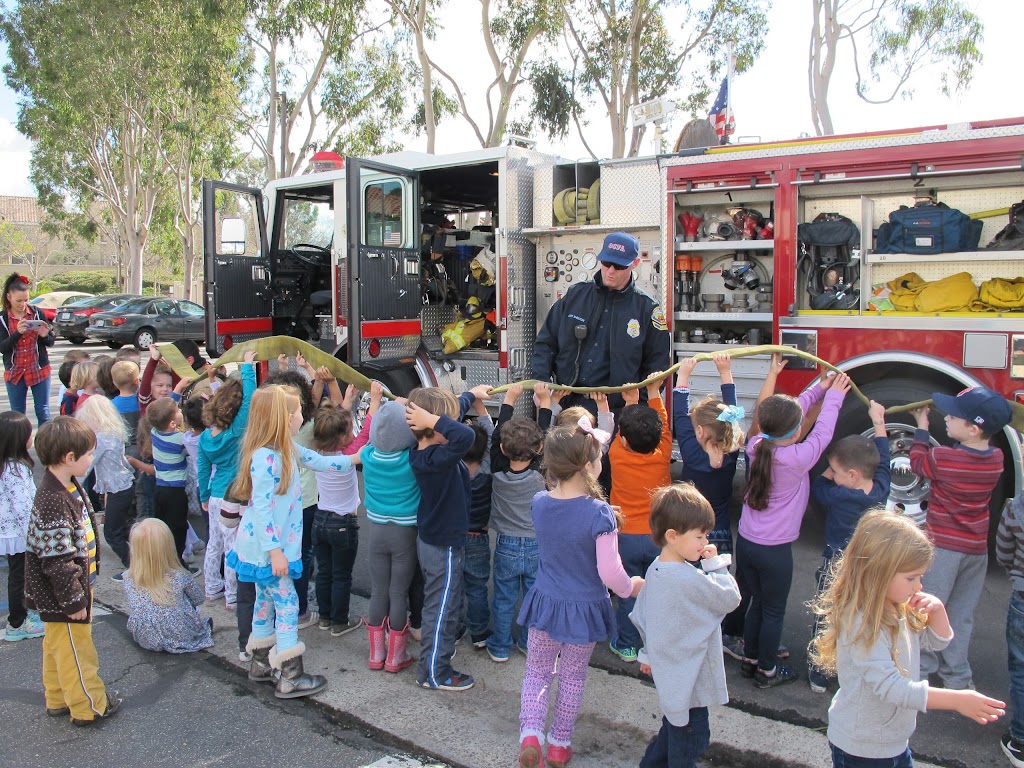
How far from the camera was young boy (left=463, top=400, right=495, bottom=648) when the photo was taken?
4.10 meters

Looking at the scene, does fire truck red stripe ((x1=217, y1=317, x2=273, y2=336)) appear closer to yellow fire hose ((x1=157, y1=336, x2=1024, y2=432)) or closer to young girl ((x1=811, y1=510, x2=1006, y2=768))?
yellow fire hose ((x1=157, y1=336, x2=1024, y2=432))

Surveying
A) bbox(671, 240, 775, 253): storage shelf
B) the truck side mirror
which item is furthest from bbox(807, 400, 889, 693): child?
the truck side mirror

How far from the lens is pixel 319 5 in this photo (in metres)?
19.9

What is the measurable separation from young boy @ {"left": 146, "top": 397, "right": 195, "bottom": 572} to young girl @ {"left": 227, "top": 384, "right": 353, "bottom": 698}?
59.6 inches

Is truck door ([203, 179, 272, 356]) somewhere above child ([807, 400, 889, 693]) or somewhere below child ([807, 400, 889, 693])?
above

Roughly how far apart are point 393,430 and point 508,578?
895 millimetres

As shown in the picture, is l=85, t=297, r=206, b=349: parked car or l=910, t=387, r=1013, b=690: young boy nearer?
l=910, t=387, r=1013, b=690: young boy

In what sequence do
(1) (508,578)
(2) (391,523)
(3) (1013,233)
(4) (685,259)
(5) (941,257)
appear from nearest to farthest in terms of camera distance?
1. (2) (391,523)
2. (1) (508,578)
3. (3) (1013,233)
4. (5) (941,257)
5. (4) (685,259)

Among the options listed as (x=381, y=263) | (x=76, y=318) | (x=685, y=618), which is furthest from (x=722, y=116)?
(x=76, y=318)

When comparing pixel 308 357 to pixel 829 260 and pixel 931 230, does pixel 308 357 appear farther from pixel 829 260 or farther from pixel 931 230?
pixel 931 230

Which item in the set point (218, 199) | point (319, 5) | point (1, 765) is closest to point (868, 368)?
point (1, 765)

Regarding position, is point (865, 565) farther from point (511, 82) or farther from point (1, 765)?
point (511, 82)

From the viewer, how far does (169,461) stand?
504 centimetres

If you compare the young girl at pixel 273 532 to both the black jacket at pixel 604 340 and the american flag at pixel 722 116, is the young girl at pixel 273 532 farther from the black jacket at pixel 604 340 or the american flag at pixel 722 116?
the american flag at pixel 722 116
